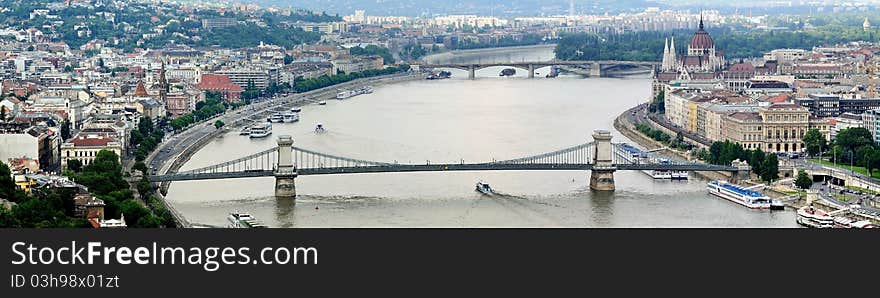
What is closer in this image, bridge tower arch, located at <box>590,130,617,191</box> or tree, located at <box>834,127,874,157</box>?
bridge tower arch, located at <box>590,130,617,191</box>

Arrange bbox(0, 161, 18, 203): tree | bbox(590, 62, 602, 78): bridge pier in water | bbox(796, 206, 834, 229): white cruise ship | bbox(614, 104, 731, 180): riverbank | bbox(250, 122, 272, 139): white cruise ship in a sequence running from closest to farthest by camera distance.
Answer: bbox(0, 161, 18, 203): tree, bbox(796, 206, 834, 229): white cruise ship, bbox(614, 104, 731, 180): riverbank, bbox(250, 122, 272, 139): white cruise ship, bbox(590, 62, 602, 78): bridge pier in water

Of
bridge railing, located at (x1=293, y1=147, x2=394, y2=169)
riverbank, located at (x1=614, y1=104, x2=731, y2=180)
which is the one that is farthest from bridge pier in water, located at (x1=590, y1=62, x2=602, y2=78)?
bridge railing, located at (x1=293, y1=147, x2=394, y2=169)

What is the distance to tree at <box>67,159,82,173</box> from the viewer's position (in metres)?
11.8

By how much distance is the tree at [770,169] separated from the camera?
39.8 ft

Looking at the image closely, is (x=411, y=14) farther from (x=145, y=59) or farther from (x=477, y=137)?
(x=477, y=137)

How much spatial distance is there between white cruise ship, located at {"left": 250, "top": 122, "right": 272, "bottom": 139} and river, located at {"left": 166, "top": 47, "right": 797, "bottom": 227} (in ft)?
0.45

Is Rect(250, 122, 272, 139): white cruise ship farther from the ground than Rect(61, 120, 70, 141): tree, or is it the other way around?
Rect(61, 120, 70, 141): tree

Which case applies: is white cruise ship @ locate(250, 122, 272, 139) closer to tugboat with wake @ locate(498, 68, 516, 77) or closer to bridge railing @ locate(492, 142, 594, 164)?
bridge railing @ locate(492, 142, 594, 164)

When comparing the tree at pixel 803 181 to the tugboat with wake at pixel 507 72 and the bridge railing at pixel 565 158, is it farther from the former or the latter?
the tugboat with wake at pixel 507 72

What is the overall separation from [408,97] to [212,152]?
790 centimetres

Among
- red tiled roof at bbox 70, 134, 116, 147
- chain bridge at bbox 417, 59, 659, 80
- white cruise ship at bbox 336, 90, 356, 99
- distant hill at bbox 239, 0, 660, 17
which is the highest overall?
red tiled roof at bbox 70, 134, 116, 147

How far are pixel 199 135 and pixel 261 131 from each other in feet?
2.51

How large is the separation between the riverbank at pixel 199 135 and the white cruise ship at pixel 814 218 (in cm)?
333

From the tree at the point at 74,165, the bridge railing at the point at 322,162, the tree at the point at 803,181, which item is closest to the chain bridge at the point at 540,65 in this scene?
the bridge railing at the point at 322,162
